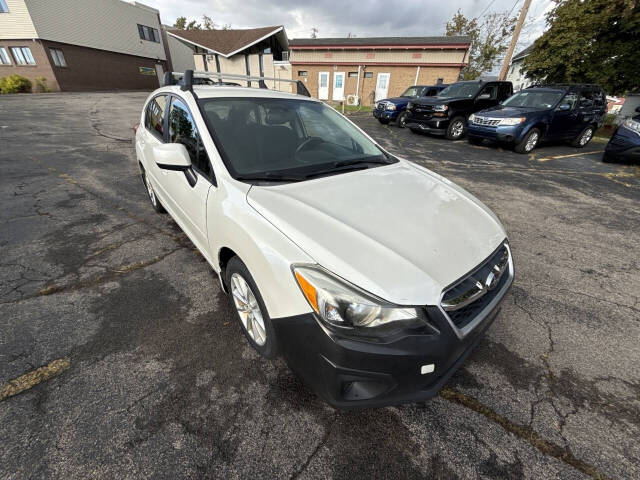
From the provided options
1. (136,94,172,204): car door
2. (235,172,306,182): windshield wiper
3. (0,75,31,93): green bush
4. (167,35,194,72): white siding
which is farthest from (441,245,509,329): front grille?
(167,35,194,72): white siding

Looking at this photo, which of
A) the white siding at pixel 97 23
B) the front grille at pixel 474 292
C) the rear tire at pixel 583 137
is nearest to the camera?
the front grille at pixel 474 292

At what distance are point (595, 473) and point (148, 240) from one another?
424 centimetres

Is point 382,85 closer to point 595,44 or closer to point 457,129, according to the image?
point 595,44

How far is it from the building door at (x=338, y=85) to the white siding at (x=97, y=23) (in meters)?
21.5

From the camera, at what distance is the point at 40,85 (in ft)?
72.8

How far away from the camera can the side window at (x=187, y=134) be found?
7.18 ft

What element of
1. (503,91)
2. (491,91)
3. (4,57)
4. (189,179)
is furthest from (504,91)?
(4,57)

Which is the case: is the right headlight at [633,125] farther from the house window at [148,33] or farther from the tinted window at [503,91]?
the house window at [148,33]

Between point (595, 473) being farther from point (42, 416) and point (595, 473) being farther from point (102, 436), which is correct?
point (42, 416)

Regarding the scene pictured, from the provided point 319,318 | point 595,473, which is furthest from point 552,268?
point 319,318

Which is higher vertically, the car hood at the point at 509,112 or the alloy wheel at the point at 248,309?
the car hood at the point at 509,112

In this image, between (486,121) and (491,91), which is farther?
(491,91)

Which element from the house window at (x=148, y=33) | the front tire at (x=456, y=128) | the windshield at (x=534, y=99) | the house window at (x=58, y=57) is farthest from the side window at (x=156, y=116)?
the house window at (x=148, y=33)

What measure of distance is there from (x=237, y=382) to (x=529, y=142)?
982 cm
